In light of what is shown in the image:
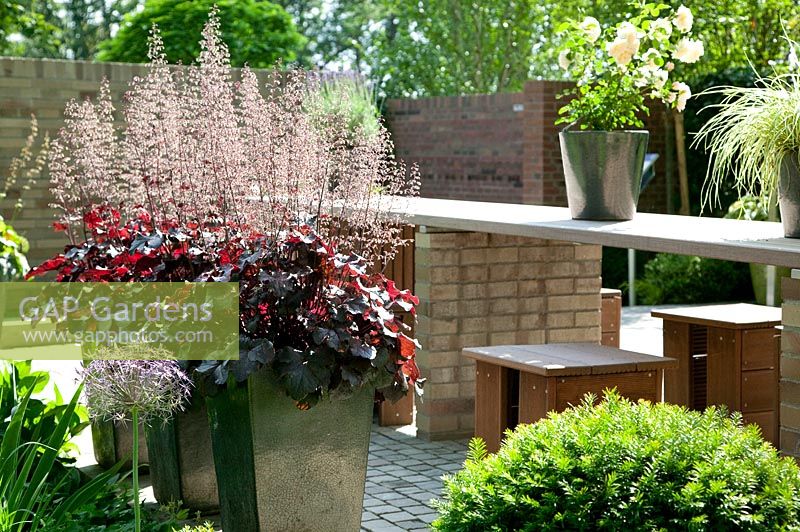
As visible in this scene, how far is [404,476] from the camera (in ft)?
16.6

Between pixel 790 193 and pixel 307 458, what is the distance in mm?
1828

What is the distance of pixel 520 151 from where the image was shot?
511 inches

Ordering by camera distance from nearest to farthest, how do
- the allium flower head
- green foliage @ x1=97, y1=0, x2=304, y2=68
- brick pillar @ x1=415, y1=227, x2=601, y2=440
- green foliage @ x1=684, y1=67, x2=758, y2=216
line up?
1. the allium flower head
2. brick pillar @ x1=415, y1=227, x2=601, y2=440
3. green foliage @ x1=684, y1=67, x2=758, y2=216
4. green foliage @ x1=97, y1=0, x2=304, y2=68

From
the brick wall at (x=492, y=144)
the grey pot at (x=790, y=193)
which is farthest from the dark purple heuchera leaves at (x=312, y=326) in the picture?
the brick wall at (x=492, y=144)

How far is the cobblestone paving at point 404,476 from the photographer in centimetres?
444

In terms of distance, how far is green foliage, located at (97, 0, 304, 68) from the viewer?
1920 centimetres

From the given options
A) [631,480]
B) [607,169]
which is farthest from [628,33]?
[631,480]

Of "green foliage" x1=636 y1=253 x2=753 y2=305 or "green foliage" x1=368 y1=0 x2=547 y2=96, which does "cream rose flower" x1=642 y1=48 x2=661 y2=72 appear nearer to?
"green foliage" x1=636 y1=253 x2=753 y2=305

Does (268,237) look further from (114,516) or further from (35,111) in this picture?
(35,111)

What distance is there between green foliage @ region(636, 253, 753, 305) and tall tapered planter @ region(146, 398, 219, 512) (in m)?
7.81

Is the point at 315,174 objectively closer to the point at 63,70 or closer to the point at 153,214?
the point at 153,214

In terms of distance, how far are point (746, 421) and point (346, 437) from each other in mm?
2102

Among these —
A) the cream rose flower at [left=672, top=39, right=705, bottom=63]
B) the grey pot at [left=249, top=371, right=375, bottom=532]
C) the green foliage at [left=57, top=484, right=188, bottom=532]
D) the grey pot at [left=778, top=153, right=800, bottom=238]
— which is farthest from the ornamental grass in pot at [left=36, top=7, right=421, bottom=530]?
the cream rose flower at [left=672, top=39, right=705, bottom=63]

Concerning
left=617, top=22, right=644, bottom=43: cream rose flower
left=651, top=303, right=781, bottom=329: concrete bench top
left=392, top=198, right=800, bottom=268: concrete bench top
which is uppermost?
left=617, top=22, right=644, bottom=43: cream rose flower
